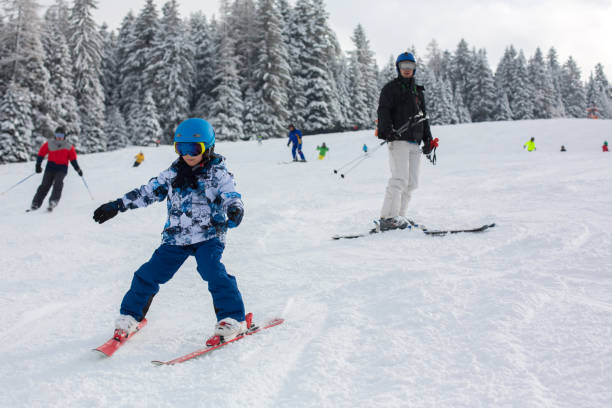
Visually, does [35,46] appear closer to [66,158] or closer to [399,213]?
[66,158]

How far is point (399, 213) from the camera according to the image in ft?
16.9

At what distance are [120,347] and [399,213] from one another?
142 inches

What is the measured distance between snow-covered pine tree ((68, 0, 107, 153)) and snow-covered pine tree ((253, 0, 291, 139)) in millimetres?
13827

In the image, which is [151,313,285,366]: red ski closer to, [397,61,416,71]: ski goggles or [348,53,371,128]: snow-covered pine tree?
[397,61,416,71]: ski goggles

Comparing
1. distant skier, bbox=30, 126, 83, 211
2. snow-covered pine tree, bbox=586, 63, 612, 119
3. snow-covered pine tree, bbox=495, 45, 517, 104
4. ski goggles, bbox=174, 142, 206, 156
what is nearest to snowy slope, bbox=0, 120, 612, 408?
ski goggles, bbox=174, 142, 206, 156

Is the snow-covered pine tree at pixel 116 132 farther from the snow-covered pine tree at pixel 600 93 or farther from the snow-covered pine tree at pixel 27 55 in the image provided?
the snow-covered pine tree at pixel 600 93

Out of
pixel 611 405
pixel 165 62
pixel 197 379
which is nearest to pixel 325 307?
pixel 197 379

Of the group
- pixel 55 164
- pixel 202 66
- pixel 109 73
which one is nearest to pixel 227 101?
pixel 202 66

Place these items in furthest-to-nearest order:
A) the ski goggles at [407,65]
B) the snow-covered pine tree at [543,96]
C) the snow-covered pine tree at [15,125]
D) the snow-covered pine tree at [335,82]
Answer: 1. the snow-covered pine tree at [543,96]
2. the snow-covered pine tree at [335,82]
3. the snow-covered pine tree at [15,125]
4. the ski goggles at [407,65]

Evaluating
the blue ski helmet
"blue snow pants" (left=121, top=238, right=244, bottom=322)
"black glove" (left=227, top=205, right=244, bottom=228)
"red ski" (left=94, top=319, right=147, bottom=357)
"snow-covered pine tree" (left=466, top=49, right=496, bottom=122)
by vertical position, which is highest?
"snow-covered pine tree" (left=466, top=49, right=496, bottom=122)

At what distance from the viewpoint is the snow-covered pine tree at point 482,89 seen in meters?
56.2

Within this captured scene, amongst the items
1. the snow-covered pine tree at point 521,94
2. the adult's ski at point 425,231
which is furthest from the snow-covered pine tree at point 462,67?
the adult's ski at point 425,231

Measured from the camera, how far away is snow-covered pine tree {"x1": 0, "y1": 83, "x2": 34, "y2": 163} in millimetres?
26094

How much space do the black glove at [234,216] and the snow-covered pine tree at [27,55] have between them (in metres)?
31.9
